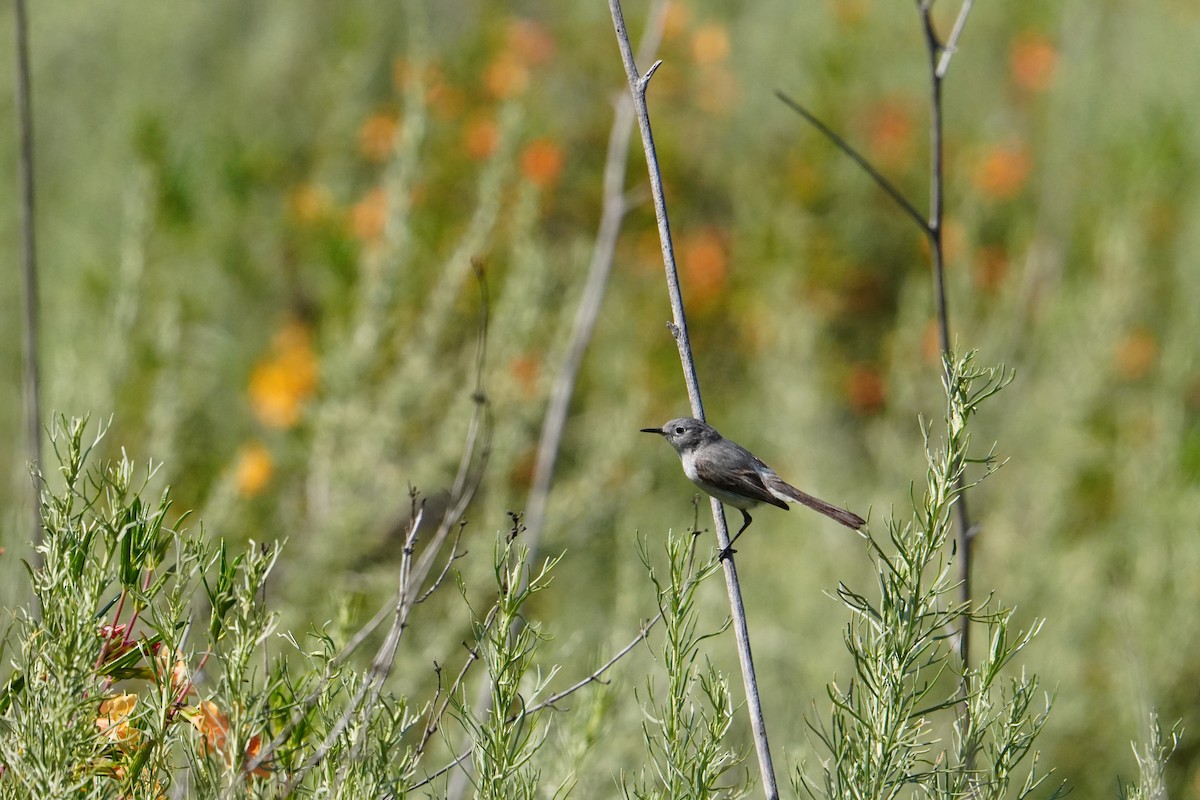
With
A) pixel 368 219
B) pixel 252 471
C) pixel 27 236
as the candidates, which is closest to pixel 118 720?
pixel 27 236

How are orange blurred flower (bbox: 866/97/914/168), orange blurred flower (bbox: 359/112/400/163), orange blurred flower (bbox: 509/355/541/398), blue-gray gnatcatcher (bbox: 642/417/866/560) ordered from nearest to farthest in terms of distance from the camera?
1. blue-gray gnatcatcher (bbox: 642/417/866/560)
2. orange blurred flower (bbox: 509/355/541/398)
3. orange blurred flower (bbox: 359/112/400/163)
4. orange blurred flower (bbox: 866/97/914/168)

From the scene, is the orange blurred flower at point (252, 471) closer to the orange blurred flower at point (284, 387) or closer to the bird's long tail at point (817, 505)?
the orange blurred flower at point (284, 387)

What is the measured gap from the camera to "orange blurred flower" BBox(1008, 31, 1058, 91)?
220 inches

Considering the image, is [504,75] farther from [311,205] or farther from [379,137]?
[311,205]

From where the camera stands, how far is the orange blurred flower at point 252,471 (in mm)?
2906

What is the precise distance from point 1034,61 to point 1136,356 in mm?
1720

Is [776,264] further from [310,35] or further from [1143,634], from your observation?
[310,35]

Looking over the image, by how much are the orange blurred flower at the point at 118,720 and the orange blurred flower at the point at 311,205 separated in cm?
282

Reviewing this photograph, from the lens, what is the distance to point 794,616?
11.5ft

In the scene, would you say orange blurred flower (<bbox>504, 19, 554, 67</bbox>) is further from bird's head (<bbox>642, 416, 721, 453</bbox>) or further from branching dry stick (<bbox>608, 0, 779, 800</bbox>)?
branching dry stick (<bbox>608, 0, 779, 800</bbox>)

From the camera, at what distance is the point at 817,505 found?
163 cm

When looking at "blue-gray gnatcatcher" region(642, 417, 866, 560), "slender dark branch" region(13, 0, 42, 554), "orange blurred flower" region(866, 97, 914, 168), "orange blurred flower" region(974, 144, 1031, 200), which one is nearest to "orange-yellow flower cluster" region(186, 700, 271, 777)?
"slender dark branch" region(13, 0, 42, 554)

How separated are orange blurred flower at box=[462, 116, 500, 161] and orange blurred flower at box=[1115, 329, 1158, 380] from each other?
2.66m

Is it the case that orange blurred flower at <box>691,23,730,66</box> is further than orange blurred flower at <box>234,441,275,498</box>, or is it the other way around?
orange blurred flower at <box>691,23,730,66</box>
